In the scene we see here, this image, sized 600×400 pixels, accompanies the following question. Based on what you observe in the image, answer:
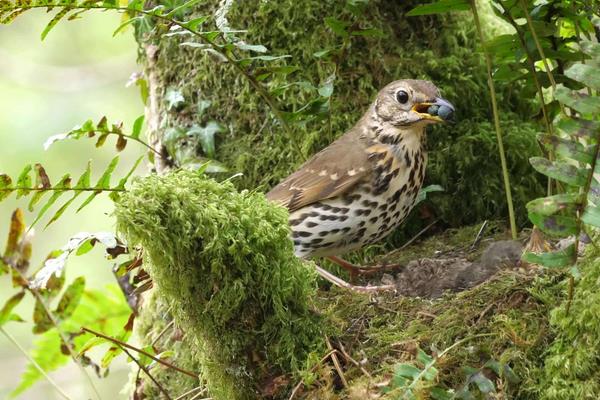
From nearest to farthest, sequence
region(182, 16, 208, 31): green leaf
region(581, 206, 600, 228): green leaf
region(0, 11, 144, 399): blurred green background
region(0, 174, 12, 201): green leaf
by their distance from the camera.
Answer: region(581, 206, 600, 228): green leaf < region(0, 174, 12, 201): green leaf < region(182, 16, 208, 31): green leaf < region(0, 11, 144, 399): blurred green background

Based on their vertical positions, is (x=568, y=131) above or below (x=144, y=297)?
above

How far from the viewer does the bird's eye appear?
4.42 meters

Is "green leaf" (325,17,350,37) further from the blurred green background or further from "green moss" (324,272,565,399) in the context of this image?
the blurred green background

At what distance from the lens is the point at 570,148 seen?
8.34 ft

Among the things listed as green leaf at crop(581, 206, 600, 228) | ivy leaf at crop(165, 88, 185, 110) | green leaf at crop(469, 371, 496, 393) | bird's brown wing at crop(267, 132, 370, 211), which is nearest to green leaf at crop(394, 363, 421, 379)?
green leaf at crop(469, 371, 496, 393)

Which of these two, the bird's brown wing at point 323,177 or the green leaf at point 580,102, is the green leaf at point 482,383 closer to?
the green leaf at point 580,102

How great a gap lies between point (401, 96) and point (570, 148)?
195 cm

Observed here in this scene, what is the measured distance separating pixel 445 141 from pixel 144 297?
1.88m

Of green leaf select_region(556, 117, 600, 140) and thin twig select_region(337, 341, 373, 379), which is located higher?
green leaf select_region(556, 117, 600, 140)

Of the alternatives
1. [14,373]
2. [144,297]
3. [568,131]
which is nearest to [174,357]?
[144,297]

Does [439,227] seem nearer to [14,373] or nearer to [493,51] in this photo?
[493,51]

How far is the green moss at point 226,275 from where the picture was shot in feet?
9.34

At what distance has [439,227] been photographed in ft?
16.0

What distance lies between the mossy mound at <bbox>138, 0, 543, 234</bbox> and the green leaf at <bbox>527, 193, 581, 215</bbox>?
2259mm
